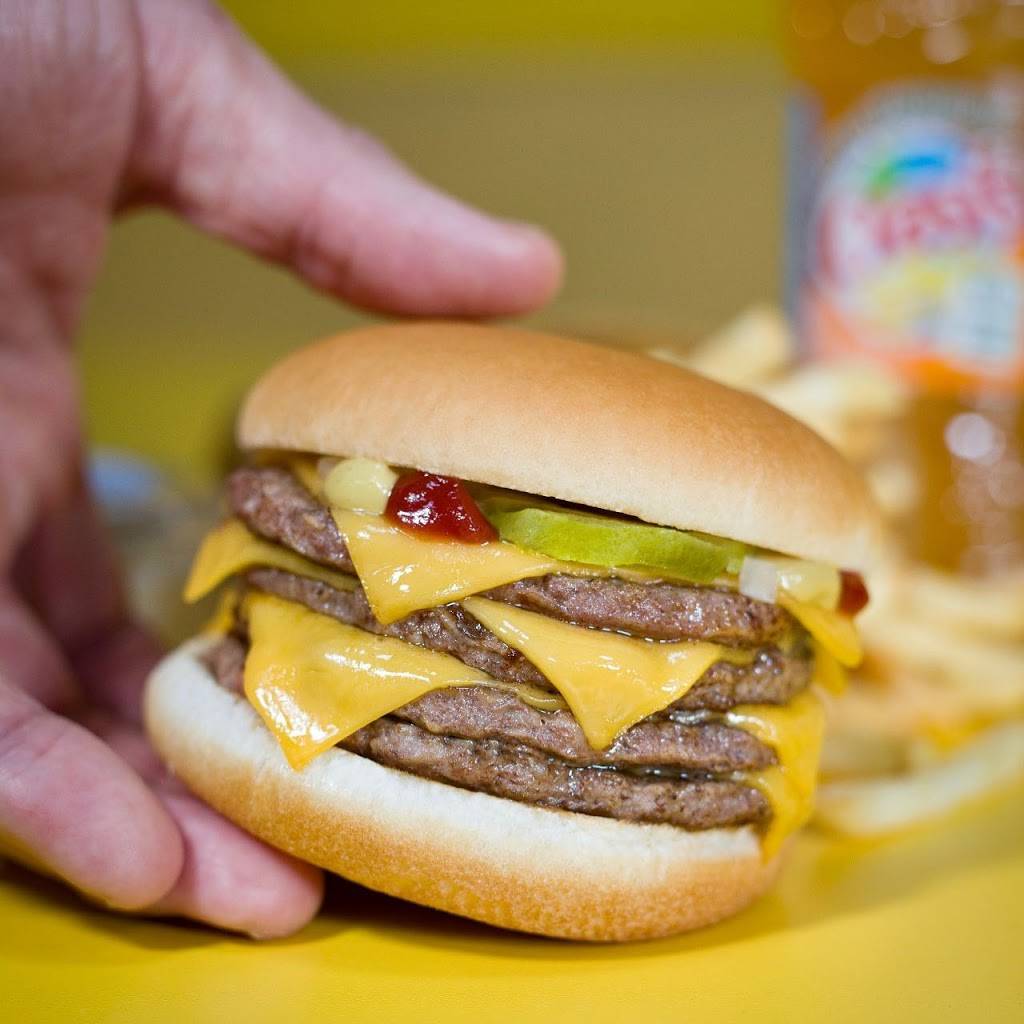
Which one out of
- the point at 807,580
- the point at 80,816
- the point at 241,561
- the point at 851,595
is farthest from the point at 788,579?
the point at 80,816

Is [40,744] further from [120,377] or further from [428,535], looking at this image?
[120,377]

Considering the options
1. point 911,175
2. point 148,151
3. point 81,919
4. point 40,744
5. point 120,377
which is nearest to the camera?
point 40,744

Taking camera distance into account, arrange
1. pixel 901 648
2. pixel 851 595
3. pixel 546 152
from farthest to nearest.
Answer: pixel 546 152
pixel 901 648
pixel 851 595

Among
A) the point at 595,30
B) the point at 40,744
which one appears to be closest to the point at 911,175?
the point at 40,744

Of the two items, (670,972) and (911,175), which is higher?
(911,175)

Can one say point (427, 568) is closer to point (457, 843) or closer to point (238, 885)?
point (457, 843)

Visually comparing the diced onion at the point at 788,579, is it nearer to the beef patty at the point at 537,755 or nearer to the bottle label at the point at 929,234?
the beef patty at the point at 537,755

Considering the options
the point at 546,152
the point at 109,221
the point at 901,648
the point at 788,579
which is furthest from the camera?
the point at 546,152
